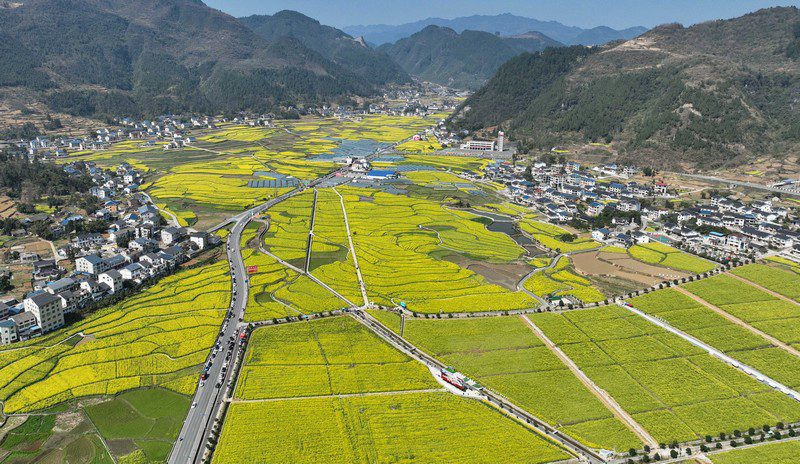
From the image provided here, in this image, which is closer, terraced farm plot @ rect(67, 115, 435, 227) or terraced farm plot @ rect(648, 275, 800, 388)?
terraced farm plot @ rect(648, 275, 800, 388)

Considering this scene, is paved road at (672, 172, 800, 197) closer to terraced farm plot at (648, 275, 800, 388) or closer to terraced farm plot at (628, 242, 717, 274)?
terraced farm plot at (628, 242, 717, 274)

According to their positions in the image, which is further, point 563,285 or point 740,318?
point 563,285

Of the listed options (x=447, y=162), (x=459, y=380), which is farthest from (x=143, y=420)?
(x=447, y=162)

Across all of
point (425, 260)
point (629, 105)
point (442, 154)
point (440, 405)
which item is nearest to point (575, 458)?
point (440, 405)

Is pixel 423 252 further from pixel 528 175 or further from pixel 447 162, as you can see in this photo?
pixel 447 162

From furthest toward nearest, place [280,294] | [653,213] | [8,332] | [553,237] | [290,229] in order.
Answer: [653,213] < [290,229] < [553,237] < [280,294] < [8,332]

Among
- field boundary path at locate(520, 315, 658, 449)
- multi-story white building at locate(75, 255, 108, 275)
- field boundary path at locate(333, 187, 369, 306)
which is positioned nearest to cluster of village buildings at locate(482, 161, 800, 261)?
field boundary path at locate(520, 315, 658, 449)
